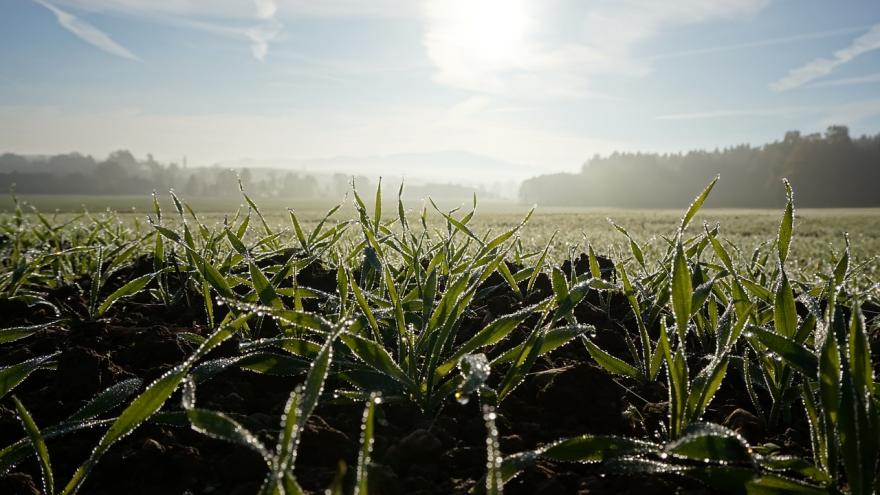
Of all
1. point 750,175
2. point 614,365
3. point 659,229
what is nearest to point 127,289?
point 614,365

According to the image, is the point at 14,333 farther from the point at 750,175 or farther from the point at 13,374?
the point at 750,175

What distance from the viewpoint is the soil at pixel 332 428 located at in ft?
2.64

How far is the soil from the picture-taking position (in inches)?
31.7

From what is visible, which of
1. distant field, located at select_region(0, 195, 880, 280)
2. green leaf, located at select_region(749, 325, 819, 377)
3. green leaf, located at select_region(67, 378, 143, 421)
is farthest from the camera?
distant field, located at select_region(0, 195, 880, 280)

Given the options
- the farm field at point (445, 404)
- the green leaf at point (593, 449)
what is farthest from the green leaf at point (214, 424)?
the green leaf at point (593, 449)

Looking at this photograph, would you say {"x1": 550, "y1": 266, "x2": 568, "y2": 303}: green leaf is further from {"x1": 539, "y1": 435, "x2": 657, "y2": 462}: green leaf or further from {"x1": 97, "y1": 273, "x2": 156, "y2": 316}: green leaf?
{"x1": 97, "y1": 273, "x2": 156, "y2": 316}: green leaf

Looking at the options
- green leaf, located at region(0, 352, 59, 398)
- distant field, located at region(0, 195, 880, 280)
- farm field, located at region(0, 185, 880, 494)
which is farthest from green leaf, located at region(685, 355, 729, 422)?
green leaf, located at region(0, 352, 59, 398)

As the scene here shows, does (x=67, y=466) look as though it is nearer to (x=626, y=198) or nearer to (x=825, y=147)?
(x=825, y=147)

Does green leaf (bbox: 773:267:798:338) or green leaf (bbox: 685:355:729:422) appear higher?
green leaf (bbox: 773:267:798:338)

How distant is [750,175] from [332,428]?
69.6 metres

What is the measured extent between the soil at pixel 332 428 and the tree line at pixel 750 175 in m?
47.5

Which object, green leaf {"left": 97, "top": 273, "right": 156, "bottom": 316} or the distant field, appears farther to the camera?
the distant field

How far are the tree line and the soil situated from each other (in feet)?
156

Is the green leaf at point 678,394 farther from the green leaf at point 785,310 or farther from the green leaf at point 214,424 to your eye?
the green leaf at point 214,424
